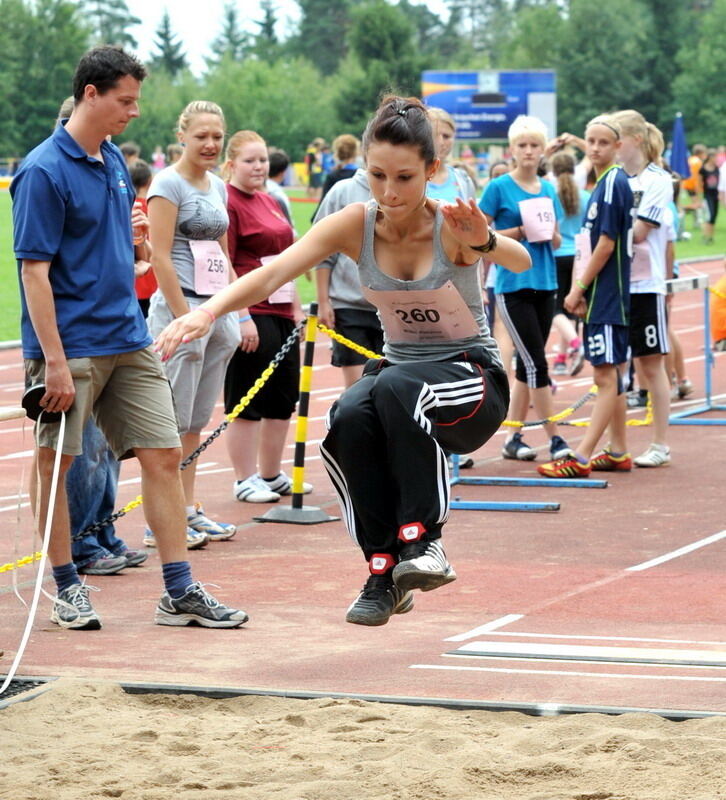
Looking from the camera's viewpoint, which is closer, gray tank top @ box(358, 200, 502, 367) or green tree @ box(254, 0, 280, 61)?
gray tank top @ box(358, 200, 502, 367)

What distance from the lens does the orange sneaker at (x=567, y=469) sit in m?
10.5

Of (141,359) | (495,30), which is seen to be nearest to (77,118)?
(141,359)

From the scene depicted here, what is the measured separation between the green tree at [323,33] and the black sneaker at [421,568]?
425 feet

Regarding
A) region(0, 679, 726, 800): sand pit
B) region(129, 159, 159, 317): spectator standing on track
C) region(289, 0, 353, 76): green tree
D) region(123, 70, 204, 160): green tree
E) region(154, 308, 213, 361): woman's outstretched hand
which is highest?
region(289, 0, 353, 76): green tree

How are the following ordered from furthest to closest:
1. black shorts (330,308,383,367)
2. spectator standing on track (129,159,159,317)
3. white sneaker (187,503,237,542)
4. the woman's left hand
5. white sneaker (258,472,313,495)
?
white sneaker (258,472,313,495)
black shorts (330,308,383,367)
white sneaker (187,503,237,542)
spectator standing on track (129,159,159,317)
the woman's left hand

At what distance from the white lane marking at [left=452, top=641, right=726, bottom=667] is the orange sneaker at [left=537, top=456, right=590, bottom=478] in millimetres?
4260

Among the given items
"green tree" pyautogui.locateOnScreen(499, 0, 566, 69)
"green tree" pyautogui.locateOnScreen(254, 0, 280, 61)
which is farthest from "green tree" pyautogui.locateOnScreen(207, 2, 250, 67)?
"green tree" pyautogui.locateOnScreen(499, 0, 566, 69)

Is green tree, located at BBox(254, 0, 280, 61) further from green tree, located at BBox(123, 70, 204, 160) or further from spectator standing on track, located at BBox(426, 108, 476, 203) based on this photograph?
spectator standing on track, located at BBox(426, 108, 476, 203)

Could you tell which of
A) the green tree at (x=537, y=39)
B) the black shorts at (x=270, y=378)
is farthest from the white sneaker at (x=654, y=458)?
the green tree at (x=537, y=39)

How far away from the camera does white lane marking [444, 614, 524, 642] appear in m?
6.49

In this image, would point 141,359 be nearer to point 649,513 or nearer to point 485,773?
point 485,773

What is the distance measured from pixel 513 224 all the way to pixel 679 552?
3109 millimetres

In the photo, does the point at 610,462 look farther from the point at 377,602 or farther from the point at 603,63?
the point at 603,63

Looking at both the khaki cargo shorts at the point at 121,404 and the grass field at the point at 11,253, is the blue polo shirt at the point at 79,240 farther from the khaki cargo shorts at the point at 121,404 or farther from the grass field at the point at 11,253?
the grass field at the point at 11,253
